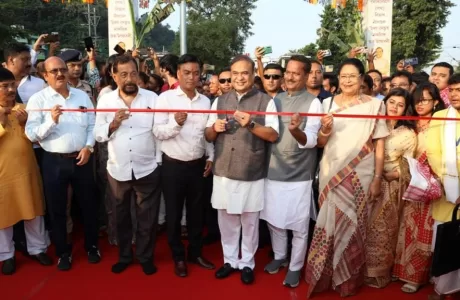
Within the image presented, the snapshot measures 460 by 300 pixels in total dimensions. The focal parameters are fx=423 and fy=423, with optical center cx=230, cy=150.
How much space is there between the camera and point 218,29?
40.7 meters

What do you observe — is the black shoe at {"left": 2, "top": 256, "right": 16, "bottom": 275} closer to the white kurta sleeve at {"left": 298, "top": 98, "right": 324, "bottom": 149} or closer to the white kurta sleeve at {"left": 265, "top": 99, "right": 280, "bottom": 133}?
the white kurta sleeve at {"left": 265, "top": 99, "right": 280, "bottom": 133}

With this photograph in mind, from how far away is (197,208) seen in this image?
3.95m

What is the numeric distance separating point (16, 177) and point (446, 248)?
3613 mm

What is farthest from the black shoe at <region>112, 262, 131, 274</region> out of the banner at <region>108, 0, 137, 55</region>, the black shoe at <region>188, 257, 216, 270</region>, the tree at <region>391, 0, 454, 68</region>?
the tree at <region>391, 0, 454, 68</region>

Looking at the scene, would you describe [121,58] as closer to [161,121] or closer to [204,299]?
[161,121]

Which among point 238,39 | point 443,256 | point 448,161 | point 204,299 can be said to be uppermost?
point 238,39

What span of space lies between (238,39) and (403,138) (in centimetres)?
4646

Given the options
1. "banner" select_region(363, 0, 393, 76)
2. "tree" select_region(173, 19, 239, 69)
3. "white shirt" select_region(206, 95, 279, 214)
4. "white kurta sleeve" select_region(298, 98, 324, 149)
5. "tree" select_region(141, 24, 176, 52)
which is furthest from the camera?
"tree" select_region(141, 24, 176, 52)

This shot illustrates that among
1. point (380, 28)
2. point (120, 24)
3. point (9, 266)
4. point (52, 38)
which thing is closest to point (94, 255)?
point (9, 266)

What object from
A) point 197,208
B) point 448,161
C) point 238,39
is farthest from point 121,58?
point 238,39

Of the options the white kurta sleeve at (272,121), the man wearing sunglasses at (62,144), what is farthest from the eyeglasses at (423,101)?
the man wearing sunglasses at (62,144)

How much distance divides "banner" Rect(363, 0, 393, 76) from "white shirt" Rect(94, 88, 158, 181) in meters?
9.87

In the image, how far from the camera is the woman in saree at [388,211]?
358 centimetres

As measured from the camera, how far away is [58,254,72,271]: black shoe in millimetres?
3969
